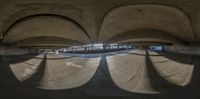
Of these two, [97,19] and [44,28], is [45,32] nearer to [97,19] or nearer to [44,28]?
[44,28]

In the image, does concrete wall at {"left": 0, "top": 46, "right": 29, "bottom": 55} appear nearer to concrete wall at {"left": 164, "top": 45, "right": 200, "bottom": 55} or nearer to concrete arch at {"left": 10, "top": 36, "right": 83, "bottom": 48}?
concrete arch at {"left": 10, "top": 36, "right": 83, "bottom": 48}

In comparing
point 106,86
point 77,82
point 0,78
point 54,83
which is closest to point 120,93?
point 106,86

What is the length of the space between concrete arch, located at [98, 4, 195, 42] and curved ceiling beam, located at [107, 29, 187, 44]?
0.21 meters

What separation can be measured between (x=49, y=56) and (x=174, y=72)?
22.4 ft

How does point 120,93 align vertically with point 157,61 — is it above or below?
below

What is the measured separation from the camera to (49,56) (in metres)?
16.1

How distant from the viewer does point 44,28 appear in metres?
12.7

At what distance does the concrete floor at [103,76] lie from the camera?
11.2 m

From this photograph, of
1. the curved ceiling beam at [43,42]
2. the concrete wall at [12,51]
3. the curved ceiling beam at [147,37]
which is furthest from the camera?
the curved ceiling beam at [43,42]

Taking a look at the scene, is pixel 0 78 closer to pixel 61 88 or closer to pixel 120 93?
pixel 61 88

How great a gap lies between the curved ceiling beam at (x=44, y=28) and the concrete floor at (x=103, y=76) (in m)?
1.49

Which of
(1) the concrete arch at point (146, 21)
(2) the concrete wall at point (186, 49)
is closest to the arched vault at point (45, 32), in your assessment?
(1) the concrete arch at point (146, 21)

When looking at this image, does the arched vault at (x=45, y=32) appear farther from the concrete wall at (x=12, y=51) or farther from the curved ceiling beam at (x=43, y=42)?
the concrete wall at (x=12, y=51)

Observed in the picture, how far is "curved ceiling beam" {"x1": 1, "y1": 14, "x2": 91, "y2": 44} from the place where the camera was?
35.9 ft
